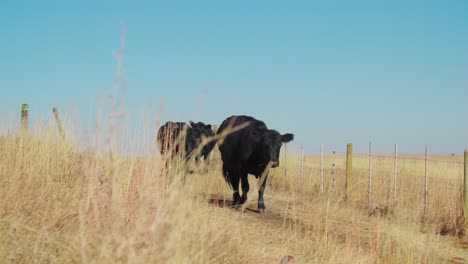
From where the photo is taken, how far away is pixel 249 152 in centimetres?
1123

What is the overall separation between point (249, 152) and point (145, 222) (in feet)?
23.3

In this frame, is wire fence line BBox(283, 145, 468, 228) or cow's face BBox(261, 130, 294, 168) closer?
cow's face BBox(261, 130, 294, 168)

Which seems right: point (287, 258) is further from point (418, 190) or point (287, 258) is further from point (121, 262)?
point (418, 190)

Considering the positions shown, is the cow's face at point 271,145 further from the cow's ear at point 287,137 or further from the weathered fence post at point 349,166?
the weathered fence post at point 349,166

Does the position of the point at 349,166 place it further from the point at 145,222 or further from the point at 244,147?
the point at 145,222

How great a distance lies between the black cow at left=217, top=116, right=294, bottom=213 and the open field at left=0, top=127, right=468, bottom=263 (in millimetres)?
705

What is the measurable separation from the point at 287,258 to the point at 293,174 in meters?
11.9

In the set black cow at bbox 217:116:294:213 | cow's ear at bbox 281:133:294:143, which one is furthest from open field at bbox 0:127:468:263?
cow's ear at bbox 281:133:294:143

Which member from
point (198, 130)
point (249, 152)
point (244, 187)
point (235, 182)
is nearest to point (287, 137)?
point (249, 152)

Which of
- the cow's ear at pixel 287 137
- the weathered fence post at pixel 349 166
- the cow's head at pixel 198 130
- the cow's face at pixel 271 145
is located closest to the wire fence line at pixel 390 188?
the weathered fence post at pixel 349 166

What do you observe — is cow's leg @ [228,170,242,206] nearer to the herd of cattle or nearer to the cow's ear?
the herd of cattle

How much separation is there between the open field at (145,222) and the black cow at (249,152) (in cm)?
71

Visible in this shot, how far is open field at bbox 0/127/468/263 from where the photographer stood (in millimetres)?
3590

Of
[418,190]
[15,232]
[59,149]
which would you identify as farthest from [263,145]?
[15,232]
